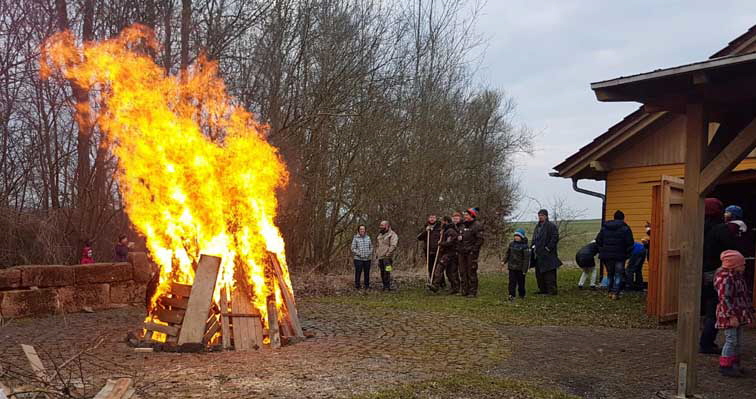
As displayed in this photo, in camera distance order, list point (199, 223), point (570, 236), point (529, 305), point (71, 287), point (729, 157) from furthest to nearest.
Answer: point (570, 236)
point (529, 305)
point (71, 287)
point (199, 223)
point (729, 157)

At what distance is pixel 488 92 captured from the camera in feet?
124

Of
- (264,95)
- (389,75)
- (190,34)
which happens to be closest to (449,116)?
(389,75)

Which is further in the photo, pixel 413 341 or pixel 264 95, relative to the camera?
pixel 264 95

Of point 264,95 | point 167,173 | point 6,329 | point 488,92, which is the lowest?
point 6,329

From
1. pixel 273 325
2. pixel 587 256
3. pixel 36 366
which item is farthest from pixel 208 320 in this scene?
pixel 587 256

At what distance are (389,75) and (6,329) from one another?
14.8 meters

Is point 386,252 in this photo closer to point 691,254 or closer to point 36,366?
point 691,254

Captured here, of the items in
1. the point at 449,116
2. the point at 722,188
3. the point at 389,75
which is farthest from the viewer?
the point at 449,116

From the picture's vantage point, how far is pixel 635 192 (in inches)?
638

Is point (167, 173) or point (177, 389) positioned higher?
point (167, 173)

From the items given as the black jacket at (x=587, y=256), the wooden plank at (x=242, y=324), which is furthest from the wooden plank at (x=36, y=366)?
the black jacket at (x=587, y=256)

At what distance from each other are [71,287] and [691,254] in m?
10.1

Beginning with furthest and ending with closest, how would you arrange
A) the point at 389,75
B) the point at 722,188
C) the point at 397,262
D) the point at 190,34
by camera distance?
the point at 397,262 < the point at 389,75 < the point at 190,34 < the point at 722,188

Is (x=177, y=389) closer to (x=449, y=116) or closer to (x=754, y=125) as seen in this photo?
(x=754, y=125)
